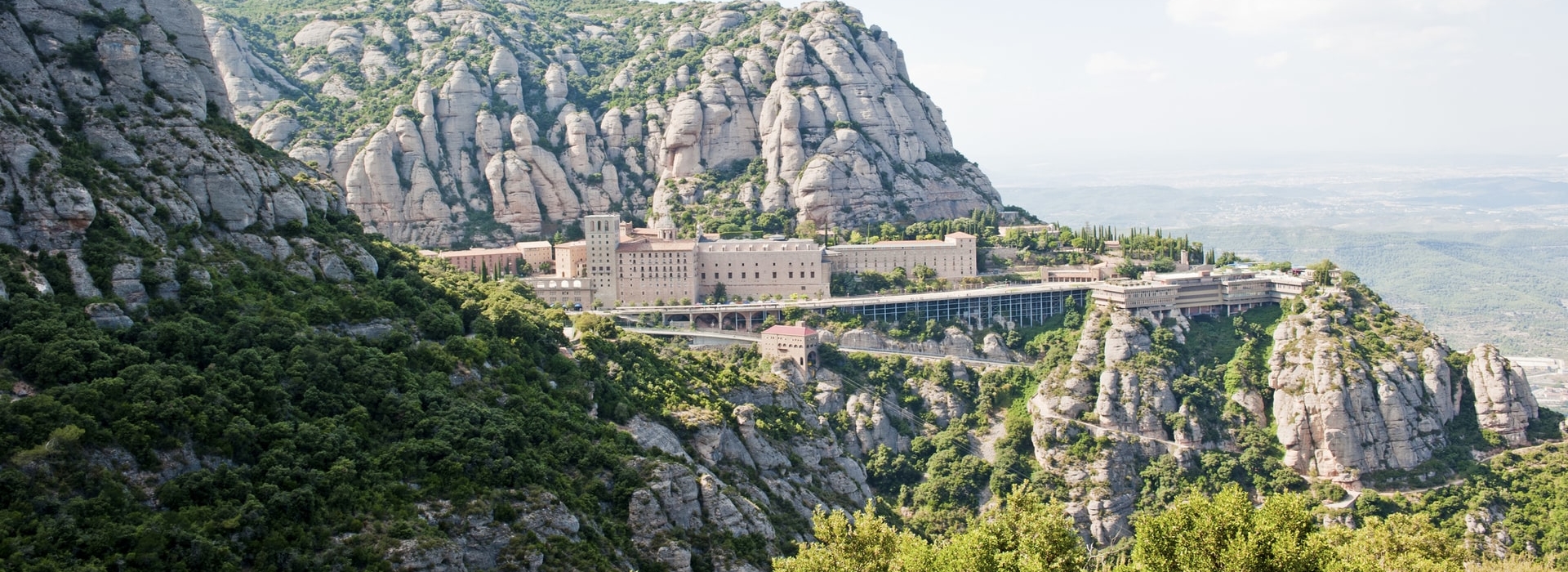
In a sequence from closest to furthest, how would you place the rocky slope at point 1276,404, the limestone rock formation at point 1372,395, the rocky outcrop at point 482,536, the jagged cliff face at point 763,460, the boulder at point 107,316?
the rocky outcrop at point 482,536
the boulder at point 107,316
the jagged cliff face at point 763,460
the rocky slope at point 1276,404
the limestone rock formation at point 1372,395

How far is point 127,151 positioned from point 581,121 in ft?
265

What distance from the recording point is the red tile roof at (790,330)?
103m

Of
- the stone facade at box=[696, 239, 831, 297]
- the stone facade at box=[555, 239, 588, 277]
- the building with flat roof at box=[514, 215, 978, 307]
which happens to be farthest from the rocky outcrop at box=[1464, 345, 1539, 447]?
the stone facade at box=[555, 239, 588, 277]

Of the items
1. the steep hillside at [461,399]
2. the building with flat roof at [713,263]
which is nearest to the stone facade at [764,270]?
the building with flat roof at [713,263]

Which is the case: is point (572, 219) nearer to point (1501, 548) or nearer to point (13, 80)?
point (13, 80)

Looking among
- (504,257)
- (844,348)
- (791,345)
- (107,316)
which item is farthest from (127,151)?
(844,348)

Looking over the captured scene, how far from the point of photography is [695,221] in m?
135

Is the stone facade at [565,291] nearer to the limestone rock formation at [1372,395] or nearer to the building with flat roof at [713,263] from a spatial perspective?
the building with flat roof at [713,263]

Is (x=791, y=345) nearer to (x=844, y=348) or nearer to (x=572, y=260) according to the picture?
(x=844, y=348)

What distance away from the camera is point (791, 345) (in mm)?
103125

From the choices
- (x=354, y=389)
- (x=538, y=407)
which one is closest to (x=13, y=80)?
(x=354, y=389)

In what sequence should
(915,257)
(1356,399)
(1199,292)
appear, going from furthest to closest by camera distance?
(915,257) → (1199,292) → (1356,399)

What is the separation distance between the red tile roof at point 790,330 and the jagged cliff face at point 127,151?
3644cm

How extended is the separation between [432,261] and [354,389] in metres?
34.7
